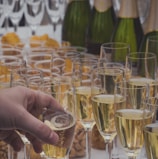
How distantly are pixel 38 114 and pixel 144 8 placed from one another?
864 mm

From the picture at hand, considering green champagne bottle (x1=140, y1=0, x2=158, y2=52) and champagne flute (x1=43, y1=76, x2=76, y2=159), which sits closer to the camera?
champagne flute (x1=43, y1=76, x2=76, y2=159)

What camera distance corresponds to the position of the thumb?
810mm

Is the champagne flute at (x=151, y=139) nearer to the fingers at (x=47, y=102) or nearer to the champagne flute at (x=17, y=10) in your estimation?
the fingers at (x=47, y=102)

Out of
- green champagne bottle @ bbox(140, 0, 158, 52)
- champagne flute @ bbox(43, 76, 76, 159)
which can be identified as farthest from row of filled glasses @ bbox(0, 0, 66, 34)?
champagne flute @ bbox(43, 76, 76, 159)

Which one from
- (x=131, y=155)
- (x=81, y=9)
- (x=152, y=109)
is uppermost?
(x=81, y=9)

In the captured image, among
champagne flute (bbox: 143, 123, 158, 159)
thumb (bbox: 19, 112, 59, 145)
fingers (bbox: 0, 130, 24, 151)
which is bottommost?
fingers (bbox: 0, 130, 24, 151)

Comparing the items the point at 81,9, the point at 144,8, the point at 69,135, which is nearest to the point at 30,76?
the point at 69,135

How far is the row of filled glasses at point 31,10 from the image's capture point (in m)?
1.88

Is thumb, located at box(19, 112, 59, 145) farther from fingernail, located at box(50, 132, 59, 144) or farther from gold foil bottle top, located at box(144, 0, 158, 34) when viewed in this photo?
gold foil bottle top, located at box(144, 0, 158, 34)

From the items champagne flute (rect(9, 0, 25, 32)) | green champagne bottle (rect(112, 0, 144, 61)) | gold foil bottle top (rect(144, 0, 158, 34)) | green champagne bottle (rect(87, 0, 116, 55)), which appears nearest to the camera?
gold foil bottle top (rect(144, 0, 158, 34))

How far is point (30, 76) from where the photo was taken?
1162mm

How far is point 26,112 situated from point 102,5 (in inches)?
37.0

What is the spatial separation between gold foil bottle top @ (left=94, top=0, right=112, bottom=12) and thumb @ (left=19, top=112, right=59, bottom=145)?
94 centimetres

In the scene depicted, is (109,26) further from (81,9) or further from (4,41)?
(4,41)
